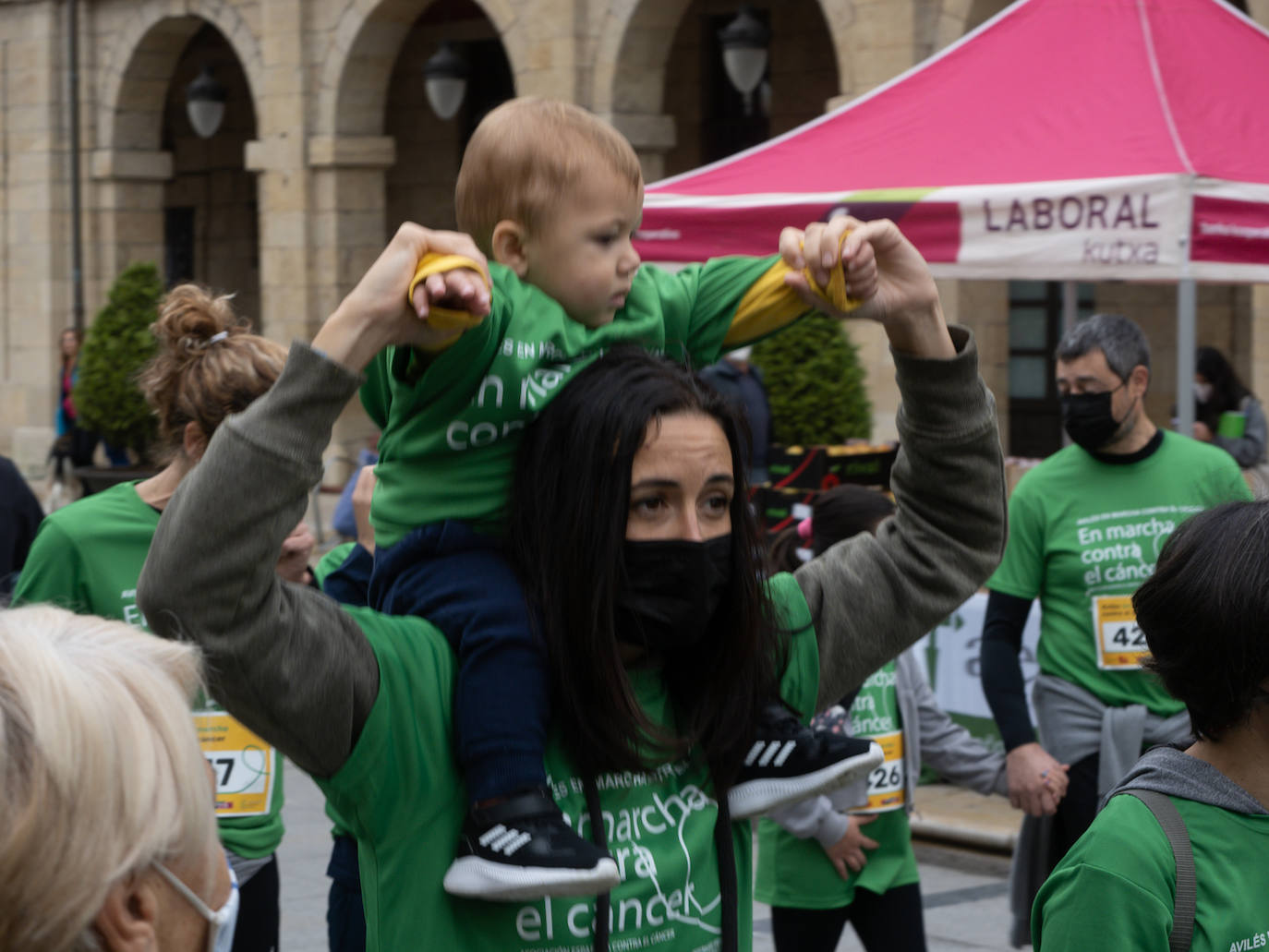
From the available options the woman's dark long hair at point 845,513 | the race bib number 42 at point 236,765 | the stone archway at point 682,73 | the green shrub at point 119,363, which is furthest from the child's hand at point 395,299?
the green shrub at point 119,363

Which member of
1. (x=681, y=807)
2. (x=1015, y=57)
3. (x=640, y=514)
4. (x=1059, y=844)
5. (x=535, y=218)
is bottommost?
(x=1059, y=844)

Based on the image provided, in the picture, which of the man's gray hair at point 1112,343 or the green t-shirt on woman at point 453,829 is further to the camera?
the man's gray hair at point 1112,343

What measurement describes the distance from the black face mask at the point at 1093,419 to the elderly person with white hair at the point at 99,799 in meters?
3.62

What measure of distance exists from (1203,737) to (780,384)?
961 centimetres

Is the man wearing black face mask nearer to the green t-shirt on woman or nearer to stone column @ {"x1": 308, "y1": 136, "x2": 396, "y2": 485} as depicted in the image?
the green t-shirt on woman

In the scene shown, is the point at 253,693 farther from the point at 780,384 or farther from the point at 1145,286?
the point at 1145,286

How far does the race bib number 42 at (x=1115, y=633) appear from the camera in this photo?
4.77 m

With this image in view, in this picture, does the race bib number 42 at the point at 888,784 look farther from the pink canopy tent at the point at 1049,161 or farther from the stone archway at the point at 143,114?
the stone archway at the point at 143,114

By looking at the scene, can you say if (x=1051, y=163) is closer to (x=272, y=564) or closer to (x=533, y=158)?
(x=533, y=158)

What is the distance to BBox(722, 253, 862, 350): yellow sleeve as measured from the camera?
232 cm

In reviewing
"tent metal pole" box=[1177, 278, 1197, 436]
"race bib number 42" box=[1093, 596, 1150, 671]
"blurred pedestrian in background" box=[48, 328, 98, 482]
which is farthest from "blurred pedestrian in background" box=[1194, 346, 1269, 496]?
"blurred pedestrian in background" box=[48, 328, 98, 482]

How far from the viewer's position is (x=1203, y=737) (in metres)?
2.27

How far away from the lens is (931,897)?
22.0 feet

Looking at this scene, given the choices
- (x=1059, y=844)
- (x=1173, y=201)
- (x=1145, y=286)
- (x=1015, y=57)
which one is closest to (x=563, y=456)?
(x=1059, y=844)
